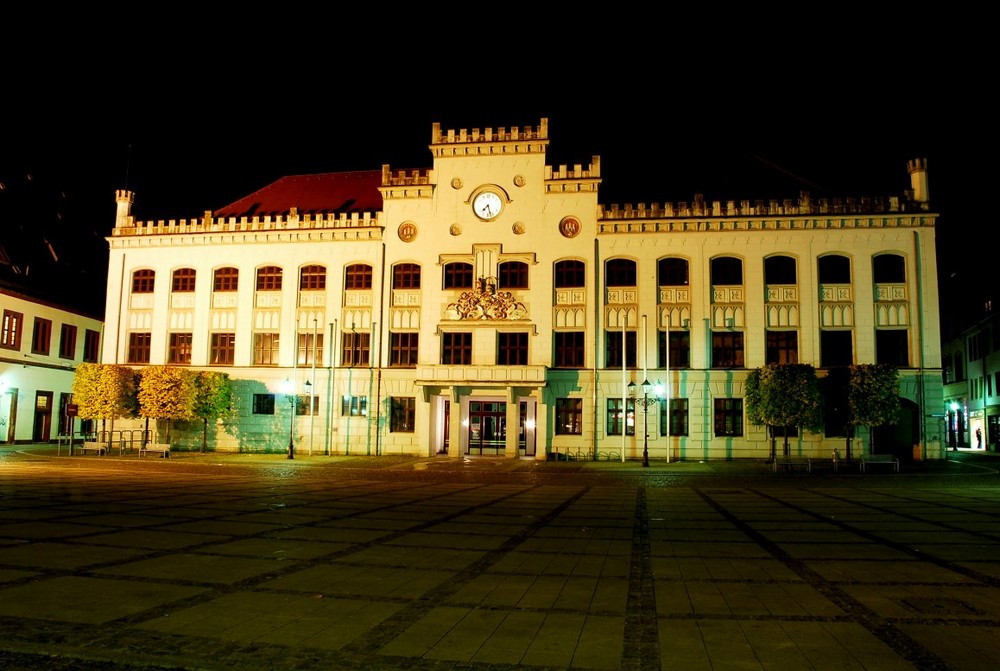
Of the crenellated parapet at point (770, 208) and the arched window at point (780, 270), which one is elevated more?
the crenellated parapet at point (770, 208)

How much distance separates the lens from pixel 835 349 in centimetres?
3947

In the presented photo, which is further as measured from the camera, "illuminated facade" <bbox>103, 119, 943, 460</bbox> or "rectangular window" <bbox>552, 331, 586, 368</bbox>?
"rectangular window" <bbox>552, 331, 586, 368</bbox>

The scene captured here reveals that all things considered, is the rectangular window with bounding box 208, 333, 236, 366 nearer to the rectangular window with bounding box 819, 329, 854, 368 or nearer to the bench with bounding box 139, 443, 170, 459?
the bench with bounding box 139, 443, 170, 459

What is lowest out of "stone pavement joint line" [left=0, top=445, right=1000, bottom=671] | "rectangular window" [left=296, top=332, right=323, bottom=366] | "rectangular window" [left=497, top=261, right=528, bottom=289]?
"stone pavement joint line" [left=0, top=445, right=1000, bottom=671]

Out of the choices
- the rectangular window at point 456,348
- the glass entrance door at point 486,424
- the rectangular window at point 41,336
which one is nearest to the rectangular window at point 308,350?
the rectangular window at point 456,348

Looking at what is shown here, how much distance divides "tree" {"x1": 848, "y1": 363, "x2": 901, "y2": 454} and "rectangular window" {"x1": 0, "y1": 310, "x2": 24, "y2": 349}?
49535 millimetres

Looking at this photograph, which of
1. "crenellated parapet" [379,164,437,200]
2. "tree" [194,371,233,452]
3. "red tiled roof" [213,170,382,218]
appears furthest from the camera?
"red tiled roof" [213,170,382,218]

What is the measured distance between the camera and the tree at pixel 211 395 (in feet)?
132

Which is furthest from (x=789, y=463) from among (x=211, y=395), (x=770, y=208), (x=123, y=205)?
(x=123, y=205)

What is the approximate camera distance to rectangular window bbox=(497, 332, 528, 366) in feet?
135

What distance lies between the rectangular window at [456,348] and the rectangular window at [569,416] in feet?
19.0

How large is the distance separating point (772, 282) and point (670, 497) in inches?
826

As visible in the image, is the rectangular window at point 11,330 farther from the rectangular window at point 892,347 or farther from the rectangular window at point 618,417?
the rectangular window at point 892,347

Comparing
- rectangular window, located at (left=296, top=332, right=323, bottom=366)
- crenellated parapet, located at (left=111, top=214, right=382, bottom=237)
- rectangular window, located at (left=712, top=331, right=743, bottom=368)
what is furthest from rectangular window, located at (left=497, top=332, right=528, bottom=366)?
rectangular window, located at (left=296, top=332, right=323, bottom=366)
